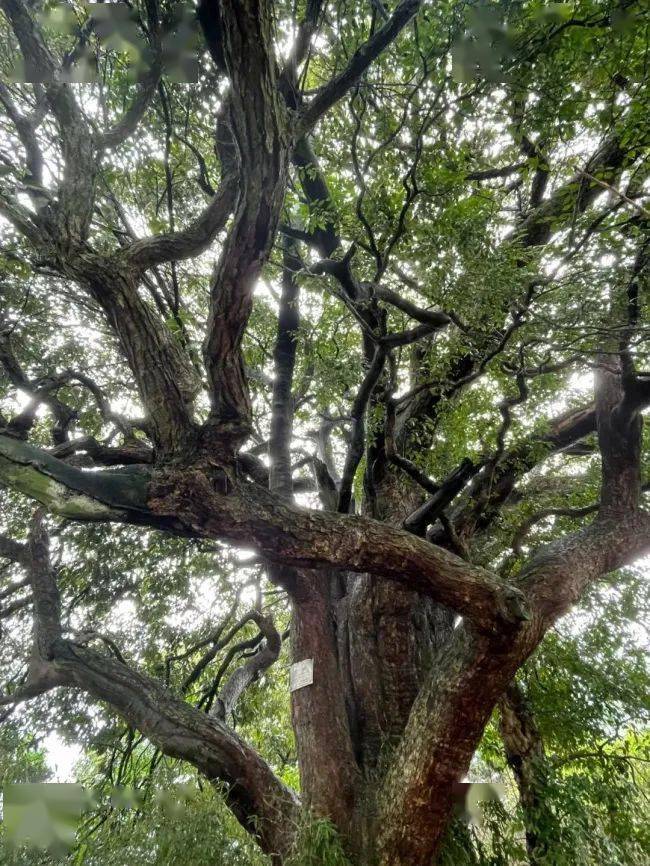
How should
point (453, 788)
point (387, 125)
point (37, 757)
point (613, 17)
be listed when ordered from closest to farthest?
point (613, 17)
point (453, 788)
point (387, 125)
point (37, 757)

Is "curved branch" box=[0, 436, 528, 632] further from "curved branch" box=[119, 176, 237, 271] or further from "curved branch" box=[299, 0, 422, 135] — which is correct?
"curved branch" box=[299, 0, 422, 135]

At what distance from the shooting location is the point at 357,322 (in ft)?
11.8

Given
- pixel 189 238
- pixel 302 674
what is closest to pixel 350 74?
pixel 189 238

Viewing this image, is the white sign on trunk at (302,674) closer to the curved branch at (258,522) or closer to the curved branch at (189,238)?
the curved branch at (258,522)

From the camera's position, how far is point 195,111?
3816mm

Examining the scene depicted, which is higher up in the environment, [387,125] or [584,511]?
[387,125]

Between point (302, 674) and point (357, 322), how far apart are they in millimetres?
2784

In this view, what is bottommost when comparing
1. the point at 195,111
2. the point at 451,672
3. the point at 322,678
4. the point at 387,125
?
the point at 451,672

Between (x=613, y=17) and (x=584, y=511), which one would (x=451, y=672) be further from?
(x=613, y=17)

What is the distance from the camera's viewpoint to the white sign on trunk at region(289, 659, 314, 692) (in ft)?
11.0

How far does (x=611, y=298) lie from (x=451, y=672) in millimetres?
2869

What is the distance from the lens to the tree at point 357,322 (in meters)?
2.53

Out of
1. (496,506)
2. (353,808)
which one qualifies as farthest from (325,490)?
(353,808)

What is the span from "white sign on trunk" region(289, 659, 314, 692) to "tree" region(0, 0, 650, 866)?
0.06 metres
